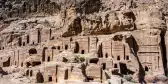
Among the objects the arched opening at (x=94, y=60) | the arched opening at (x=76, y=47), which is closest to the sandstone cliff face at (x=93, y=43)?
the arched opening at (x=94, y=60)

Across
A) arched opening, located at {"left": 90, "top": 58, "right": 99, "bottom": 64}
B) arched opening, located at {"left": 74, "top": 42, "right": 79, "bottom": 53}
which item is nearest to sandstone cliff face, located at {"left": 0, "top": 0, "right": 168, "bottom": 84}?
arched opening, located at {"left": 90, "top": 58, "right": 99, "bottom": 64}

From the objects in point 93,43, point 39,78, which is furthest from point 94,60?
point 39,78

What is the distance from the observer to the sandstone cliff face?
5213 centimetres

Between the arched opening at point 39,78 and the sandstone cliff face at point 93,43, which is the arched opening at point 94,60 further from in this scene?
the arched opening at point 39,78

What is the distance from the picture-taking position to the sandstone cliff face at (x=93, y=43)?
52.1 meters

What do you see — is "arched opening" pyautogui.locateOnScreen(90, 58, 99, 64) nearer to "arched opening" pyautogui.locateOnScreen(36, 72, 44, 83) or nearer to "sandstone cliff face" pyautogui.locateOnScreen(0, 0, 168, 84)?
"sandstone cliff face" pyautogui.locateOnScreen(0, 0, 168, 84)

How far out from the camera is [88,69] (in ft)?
167

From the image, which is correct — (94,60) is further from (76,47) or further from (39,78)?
(39,78)

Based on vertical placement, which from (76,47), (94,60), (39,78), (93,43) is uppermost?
(93,43)

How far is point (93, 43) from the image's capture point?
59125 mm

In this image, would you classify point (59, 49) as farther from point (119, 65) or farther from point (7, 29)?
point (7, 29)

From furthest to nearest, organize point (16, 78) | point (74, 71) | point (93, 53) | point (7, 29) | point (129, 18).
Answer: point (7, 29) < point (129, 18) < point (93, 53) < point (16, 78) < point (74, 71)

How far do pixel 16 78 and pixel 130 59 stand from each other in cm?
1758

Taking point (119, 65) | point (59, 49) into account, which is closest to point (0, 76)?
point (59, 49)
